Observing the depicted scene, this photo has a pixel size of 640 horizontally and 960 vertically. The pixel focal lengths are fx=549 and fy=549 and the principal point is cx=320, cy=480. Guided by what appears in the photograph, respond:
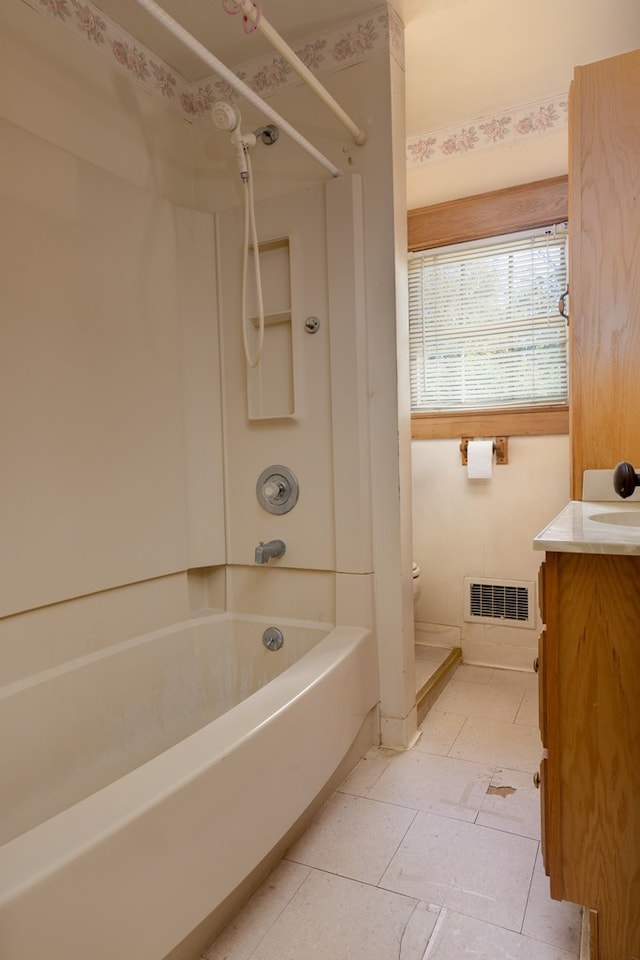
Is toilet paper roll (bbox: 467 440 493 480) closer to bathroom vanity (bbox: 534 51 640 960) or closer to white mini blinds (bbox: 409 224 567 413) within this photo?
white mini blinds (bbox: 409 224 567 413)

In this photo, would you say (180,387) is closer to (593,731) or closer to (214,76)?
(214,76)

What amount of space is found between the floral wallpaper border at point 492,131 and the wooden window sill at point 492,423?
1179mm

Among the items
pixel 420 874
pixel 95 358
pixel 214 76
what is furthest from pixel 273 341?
pixel 420 874

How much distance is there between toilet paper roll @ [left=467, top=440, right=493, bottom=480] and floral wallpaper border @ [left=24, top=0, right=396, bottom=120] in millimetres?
1488

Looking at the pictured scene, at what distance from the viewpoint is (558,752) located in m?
1.06

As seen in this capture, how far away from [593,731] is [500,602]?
1568 millimetres

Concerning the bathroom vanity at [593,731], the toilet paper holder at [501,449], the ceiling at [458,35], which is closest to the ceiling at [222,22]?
the ceiling at [458,35]

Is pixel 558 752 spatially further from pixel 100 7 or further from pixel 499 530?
pixel 100 7

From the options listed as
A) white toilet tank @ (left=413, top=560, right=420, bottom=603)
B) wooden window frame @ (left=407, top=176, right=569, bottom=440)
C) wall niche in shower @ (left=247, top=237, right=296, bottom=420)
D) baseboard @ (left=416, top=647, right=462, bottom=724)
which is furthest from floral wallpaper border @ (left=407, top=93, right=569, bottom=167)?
baseboard @ (left=416, top=647, right=462, bottom=724)

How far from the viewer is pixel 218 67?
1.31 m

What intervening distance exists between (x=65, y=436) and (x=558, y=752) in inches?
56.2

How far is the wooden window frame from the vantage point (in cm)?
238

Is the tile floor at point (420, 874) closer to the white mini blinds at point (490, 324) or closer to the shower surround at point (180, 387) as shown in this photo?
the shower surround at point (180, 387)

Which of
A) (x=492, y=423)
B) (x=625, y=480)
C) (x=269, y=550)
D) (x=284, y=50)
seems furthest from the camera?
(x=492, y=423)
